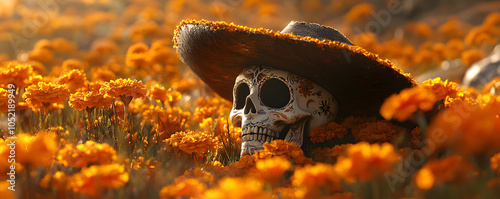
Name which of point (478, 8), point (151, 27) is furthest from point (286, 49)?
point (478, 8)

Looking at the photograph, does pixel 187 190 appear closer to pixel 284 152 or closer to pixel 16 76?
pixel 284 152

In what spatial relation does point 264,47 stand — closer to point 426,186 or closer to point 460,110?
point 460,110

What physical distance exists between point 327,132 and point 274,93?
0.53 m

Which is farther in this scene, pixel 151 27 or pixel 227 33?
pixel 151 27

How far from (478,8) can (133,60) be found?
12.8 meters

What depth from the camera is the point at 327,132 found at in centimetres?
272

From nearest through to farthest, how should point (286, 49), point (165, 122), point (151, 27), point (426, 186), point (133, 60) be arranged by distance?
point (426, 186) < point (286, 49) < point (165, 122) < point (133, 60) < point (151, 27)

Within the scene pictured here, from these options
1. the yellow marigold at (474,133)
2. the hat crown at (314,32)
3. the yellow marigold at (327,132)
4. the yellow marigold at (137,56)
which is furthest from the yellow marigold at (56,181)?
the yellow marigold at (137,56)

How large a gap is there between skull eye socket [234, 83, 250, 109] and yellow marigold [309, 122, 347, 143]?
67 centimetres

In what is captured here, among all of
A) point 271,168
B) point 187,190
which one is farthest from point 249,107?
point 187,190

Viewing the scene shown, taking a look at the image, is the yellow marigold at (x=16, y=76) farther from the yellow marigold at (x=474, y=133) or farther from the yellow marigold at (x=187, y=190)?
the yellow marigold at (x=474, y=133)

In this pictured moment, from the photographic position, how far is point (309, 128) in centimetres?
290

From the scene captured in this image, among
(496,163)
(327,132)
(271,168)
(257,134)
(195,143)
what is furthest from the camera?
(257,134)

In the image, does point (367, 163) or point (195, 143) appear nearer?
point (367, 163)
